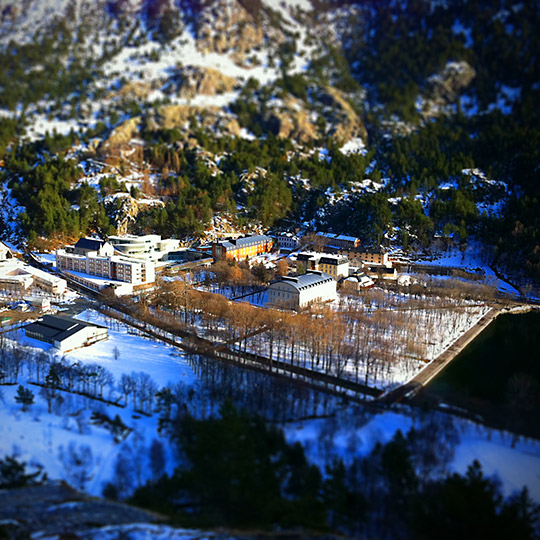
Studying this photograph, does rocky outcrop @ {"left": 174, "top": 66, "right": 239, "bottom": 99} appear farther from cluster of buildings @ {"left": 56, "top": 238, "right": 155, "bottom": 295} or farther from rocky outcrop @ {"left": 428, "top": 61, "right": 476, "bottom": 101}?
cluster of buildings @ {"left": 56, "top": 238, "right": 155, "bottom": 295}

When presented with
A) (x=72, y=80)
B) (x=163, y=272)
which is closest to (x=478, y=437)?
(x=163, y=272)

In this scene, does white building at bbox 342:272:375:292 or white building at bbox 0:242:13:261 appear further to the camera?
white building at bbox 0:242:13:261

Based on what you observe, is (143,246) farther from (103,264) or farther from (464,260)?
(464,260)

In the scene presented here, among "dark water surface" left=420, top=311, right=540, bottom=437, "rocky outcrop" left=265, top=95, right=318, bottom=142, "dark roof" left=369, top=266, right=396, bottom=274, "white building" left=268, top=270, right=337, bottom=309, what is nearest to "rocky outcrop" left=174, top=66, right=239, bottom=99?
"rocky outcrop" left=265, top=95, right=318, bottom=142

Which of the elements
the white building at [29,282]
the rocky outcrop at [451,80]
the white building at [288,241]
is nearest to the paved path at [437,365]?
the white building at [288,241]

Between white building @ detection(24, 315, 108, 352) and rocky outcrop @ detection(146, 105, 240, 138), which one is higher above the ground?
rocky outcrop @ detection(146, 105, 240, 138)

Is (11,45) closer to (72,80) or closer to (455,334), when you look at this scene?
(72,80)
